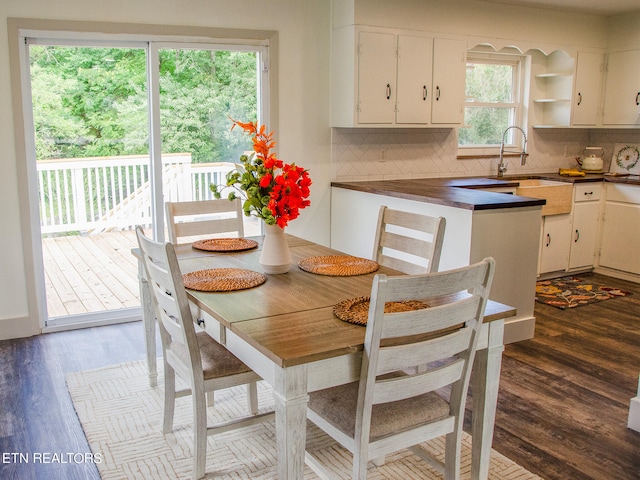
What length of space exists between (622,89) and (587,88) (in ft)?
1.03

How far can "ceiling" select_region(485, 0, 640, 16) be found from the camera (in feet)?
17.1

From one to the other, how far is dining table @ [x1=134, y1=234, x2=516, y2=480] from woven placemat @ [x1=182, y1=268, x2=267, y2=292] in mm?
31

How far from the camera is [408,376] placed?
6.44 ft

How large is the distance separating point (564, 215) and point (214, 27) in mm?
3349

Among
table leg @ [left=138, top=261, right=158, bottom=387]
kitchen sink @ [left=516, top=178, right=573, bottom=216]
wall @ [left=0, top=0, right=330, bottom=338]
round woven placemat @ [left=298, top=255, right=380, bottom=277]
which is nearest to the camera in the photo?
round woven placemat @ [left=298, top=255, right=380, bottom=277]

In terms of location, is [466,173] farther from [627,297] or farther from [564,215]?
[627,297]

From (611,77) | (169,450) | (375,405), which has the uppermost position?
(611,77)

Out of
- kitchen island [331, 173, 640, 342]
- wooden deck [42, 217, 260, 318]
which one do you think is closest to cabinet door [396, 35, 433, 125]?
kitchen island [331, 173, 640, 342]

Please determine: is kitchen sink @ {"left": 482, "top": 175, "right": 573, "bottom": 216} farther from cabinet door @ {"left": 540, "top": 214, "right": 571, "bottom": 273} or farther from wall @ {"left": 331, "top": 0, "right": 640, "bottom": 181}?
wall @ {"left": 331, "top": 0, "right": 640, "bottom": 181}

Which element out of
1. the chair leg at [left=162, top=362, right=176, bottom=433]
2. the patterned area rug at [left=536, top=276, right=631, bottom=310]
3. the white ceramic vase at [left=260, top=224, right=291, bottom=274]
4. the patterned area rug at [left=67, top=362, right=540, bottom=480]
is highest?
the white ceramic vase at [left=260, top=224, right=291, bottom=274]

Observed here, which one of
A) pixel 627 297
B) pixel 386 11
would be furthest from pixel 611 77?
pixel 386 11

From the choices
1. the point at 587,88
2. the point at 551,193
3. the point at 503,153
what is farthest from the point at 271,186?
the point at 587,88

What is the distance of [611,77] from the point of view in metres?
5.89

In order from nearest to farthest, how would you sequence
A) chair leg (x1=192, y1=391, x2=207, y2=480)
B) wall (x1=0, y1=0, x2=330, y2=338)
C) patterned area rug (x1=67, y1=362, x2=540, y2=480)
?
1. chair leg (x1=192, y1=391, x2=207, y2=480)
2. patterned area rug (x1=67, y1=362, x2=540, y2=480)
3. wall (x1=0, y1=0, x2=330, y2=338)
